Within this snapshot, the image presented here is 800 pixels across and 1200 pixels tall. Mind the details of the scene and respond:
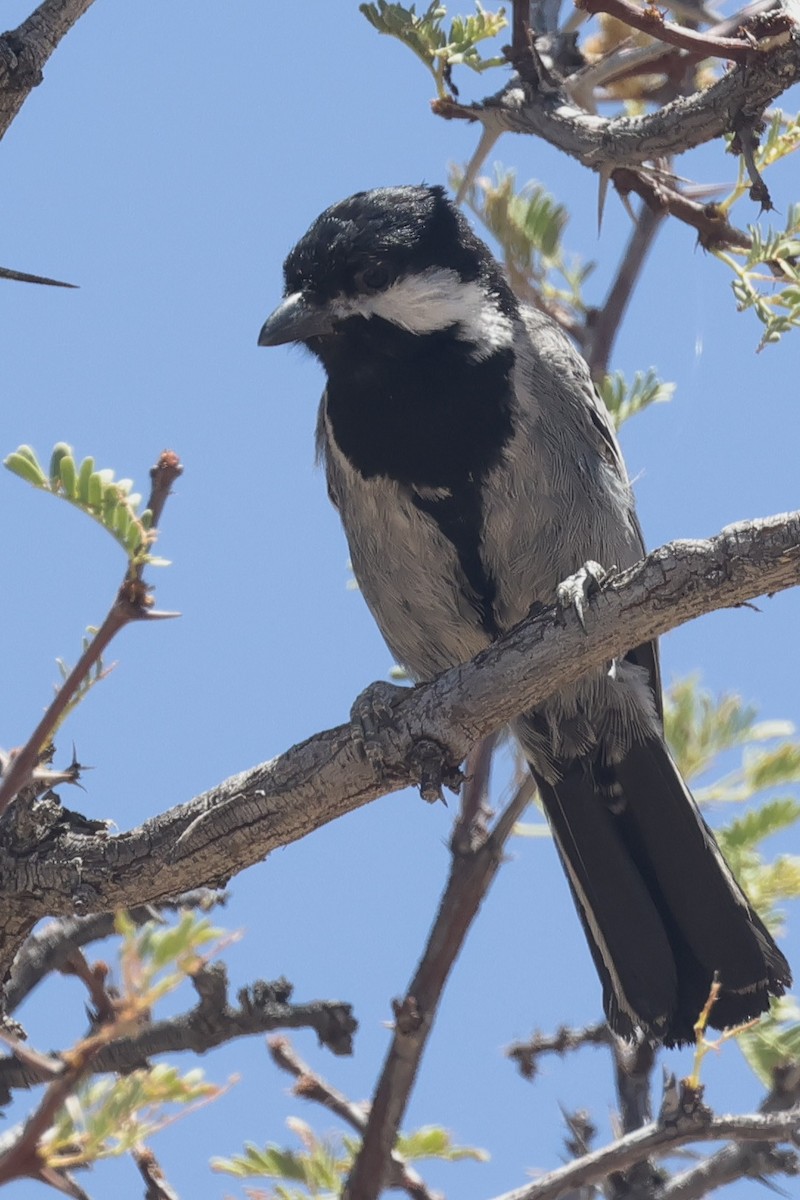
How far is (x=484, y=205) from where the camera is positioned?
4535 mm

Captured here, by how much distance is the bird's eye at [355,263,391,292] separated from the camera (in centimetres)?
428

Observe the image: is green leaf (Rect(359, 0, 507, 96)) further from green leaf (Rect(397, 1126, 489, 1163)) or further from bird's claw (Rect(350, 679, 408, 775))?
green leaf (Rect(397, 1126, 489, 1163))

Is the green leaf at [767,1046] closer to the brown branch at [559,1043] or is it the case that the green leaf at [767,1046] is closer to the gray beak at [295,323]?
the brown branch at [559,1043]

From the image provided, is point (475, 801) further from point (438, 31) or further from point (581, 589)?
point (438, 31)

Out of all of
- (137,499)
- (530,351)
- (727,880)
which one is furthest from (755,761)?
(137,499)

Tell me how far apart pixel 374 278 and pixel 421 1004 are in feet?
6.91

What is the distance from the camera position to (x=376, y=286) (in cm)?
429

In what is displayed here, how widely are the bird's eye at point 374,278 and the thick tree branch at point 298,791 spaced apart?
1.55 metres

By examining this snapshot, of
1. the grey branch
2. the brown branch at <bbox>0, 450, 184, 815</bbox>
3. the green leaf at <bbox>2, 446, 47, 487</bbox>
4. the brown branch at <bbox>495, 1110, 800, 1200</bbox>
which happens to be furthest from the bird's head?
the brown branch at <bbox>0, 450, 184, 815</bbox>

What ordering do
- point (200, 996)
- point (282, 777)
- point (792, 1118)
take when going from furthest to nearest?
1. point (200, 996)
2. point (282, 777)
3. point (792, 1118)

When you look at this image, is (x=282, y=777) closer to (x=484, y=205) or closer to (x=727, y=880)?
(x=727, y=880)

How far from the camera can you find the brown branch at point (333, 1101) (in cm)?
324

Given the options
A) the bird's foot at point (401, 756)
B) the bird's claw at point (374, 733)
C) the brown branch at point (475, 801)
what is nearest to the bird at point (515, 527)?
the brown branch at point (475, 801)

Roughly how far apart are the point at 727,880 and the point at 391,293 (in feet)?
6.33
